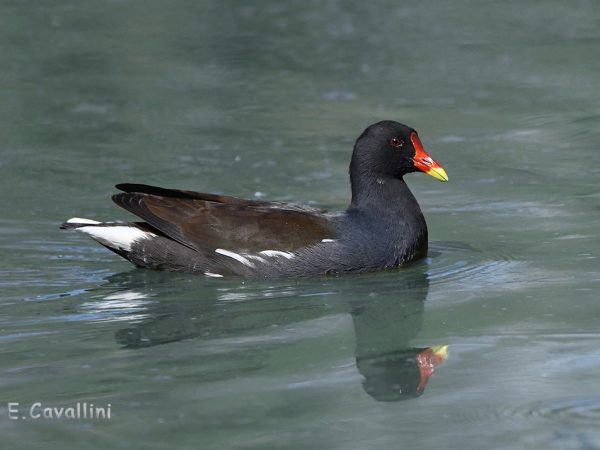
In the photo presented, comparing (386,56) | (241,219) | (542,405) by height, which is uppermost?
(386,56)

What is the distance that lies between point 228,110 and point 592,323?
5802mm

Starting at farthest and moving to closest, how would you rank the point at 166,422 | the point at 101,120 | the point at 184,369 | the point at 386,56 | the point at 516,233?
the point at 386,56 → the point at 101,120 → the point at 516,233 → the point at 184,369 → the point at 166,422

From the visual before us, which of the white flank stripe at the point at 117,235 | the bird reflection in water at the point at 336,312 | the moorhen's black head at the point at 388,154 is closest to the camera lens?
the bird reflection in water at the point at 336,312

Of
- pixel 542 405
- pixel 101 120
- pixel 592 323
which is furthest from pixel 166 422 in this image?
pixel 101 120

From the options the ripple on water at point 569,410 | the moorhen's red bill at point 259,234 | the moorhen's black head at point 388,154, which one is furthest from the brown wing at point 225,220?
the ripple on water at point 569,410

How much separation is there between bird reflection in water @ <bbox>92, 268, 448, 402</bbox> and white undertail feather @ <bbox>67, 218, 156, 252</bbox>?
7.0 inches

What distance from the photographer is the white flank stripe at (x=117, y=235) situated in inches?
264

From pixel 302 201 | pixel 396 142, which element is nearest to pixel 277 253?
pixel 396 142

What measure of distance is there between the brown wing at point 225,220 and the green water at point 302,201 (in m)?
→ 0.27

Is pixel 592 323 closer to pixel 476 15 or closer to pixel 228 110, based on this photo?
pixel 228 110

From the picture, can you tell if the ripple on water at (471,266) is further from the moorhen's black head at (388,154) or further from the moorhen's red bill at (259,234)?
the moorhen's black head at (388,154)

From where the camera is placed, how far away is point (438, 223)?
7.71 metres

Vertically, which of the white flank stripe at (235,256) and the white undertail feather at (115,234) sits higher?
the white undertail feather at (115,234)

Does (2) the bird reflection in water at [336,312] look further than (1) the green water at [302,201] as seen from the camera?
Yes
